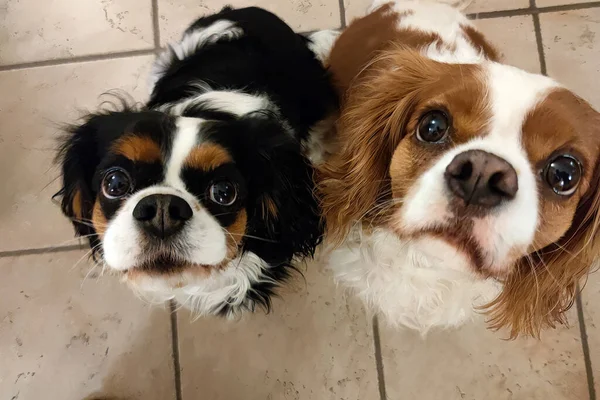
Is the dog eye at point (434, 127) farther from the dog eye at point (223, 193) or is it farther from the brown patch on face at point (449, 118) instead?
the dog eye at point (223, 193)

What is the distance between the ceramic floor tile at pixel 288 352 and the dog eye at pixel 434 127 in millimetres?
801

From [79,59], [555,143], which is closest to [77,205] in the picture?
[79,59]

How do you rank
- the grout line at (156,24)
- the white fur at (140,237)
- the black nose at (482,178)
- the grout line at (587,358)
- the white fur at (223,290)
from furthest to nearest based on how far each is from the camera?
the grout line at (156,24) → the grout line at (587,358) → the white fur at (223,290) → the white fur at (140,237) → the black nose at (482,178)

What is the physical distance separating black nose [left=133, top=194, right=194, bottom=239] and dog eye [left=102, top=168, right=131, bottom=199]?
106mm

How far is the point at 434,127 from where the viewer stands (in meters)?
1.01

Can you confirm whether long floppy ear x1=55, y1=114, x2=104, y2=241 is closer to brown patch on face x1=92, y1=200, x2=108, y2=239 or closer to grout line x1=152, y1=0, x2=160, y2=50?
brown patch on face x1=92, y1=200, x2=108, y2=239

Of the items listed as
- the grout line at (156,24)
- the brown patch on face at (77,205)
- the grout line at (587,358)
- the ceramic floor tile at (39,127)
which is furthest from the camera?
the grout line at (156,24)

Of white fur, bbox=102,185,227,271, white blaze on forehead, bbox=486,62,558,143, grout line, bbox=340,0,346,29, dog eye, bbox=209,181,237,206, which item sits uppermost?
white blaze on forehead, bbox=486,62,558,143

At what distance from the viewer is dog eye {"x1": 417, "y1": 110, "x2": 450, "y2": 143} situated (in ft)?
3.29

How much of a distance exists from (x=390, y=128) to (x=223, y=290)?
0.66 metres

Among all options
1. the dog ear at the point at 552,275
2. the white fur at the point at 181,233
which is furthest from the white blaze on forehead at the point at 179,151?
the dog ear at the point at 552,275

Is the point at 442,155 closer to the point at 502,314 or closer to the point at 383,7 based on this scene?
the point at 502,314

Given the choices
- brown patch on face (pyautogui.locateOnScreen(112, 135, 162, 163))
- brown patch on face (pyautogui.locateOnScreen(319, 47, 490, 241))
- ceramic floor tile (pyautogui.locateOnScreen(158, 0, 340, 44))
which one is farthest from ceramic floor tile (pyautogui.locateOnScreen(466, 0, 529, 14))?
brown patch on face (pyautogui.locateOnScreen(112, 135, 162, 163))

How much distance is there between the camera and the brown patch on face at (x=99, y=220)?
115 cm
